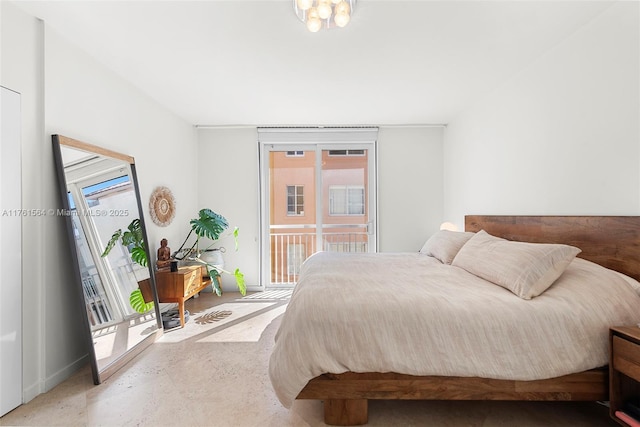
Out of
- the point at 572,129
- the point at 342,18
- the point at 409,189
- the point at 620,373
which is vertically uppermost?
the point at 342,18

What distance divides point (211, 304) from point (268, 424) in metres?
2.38

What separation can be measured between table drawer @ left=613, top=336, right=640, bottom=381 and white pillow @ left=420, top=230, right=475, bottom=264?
141 centimetres

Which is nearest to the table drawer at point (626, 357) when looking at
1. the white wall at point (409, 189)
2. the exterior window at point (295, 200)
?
the white wall at point (409, 189)

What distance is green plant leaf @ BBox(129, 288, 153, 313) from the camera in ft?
8.38

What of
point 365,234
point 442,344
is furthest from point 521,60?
point 365,234

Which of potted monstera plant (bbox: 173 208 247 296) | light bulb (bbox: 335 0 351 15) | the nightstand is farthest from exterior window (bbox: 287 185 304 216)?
the nightstand

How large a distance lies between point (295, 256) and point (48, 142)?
3309mm

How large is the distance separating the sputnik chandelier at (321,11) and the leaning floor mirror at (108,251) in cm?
186

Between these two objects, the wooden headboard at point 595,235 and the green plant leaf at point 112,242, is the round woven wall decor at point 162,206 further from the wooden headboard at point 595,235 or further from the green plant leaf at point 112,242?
the wooden headboard at point 595,235

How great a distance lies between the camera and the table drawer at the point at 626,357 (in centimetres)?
131

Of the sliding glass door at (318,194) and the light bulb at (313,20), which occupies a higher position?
the light bulb at (313,20)

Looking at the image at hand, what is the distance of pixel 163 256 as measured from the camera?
3.20 meters

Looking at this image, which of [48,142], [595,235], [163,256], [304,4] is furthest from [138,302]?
[595,235]

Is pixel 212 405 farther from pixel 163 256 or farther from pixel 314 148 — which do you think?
pixel 314 148
